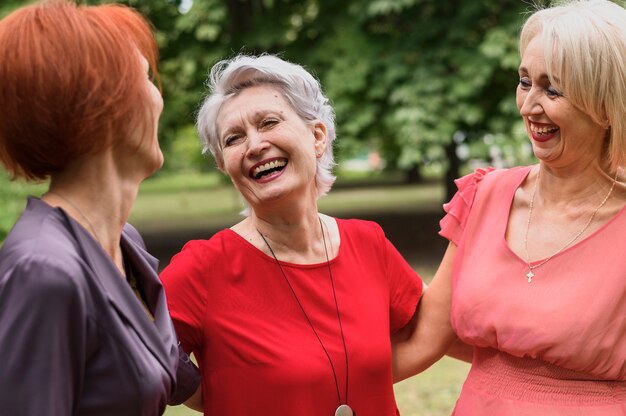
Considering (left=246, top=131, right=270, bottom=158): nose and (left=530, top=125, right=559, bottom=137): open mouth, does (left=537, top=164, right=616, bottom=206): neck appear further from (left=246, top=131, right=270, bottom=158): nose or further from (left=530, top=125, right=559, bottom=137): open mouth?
(left=246, top=131, right=270, bottom=158): nose

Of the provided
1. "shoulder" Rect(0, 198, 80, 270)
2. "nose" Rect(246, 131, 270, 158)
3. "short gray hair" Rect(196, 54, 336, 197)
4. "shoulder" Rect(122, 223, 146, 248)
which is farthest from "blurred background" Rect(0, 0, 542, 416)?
"shoulder" Rect(0, 198, 80, 270)

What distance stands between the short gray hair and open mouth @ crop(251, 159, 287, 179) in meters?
0.19

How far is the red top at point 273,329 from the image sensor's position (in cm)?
263

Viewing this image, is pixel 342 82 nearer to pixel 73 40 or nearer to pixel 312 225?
pixel 312 225

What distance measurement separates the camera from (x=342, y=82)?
37.9ft

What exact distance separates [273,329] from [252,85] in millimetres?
820

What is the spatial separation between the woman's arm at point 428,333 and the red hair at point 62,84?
61.0 inches

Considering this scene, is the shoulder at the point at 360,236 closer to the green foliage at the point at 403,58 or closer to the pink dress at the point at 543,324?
the pink dress at the point at 543,324

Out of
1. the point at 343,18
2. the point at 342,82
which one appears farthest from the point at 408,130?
the point at 343,18

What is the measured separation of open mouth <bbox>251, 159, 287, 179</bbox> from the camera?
2.76 m

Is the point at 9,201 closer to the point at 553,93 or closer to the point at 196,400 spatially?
the point at 196,400

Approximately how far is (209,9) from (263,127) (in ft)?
33.8

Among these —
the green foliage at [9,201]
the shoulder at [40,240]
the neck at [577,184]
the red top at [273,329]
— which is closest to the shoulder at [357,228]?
the red top at [273,329]

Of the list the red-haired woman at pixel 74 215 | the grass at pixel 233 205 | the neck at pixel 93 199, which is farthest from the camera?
the grass at pixel 233 205
